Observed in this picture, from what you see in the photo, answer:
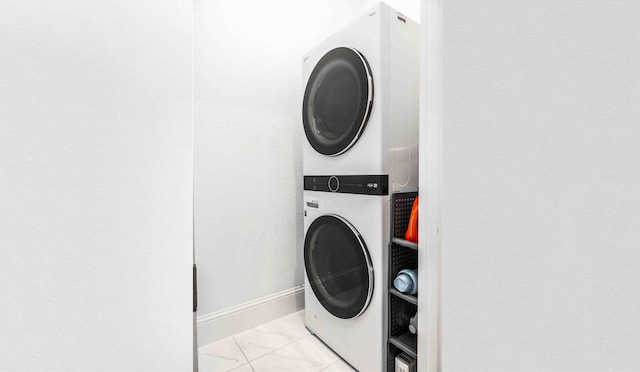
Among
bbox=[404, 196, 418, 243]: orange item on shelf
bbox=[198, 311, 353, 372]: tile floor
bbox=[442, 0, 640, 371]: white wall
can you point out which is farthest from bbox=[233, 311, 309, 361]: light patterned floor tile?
bbox=[442, 0, 640, 371]: white wall

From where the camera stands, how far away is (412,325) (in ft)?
3.08

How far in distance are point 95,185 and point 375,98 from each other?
2.93 feet

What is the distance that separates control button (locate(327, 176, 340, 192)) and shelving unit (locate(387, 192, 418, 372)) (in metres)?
0.24

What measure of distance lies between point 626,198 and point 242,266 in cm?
147

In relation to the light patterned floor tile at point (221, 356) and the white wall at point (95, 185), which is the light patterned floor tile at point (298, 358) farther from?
the white wall at point (95, 185)

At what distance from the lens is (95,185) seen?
166mm

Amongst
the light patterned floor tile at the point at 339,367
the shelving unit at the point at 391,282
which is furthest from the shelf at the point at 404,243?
the light patterned floor tile at the point at 339,367

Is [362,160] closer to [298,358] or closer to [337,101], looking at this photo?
[337,101]

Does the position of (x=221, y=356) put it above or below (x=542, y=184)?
below

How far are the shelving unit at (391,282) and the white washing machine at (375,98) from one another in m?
0.06

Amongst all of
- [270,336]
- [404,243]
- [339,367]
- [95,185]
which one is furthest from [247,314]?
[95,185]

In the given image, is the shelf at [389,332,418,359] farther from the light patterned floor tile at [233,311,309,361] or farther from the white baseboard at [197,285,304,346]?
the white baseboard at [197,285,304,346]

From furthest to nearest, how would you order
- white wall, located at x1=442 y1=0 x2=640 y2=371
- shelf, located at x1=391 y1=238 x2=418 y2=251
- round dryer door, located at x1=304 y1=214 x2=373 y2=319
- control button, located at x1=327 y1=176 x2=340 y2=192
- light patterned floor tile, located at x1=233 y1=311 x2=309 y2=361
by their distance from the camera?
light patterned floor tile, located at x1=233 y1=311 x2=309 y2=361 < control button, located at x1=327 y1=176 x2=340 y2=192 < round dryer door, located at x1=304 y1=214 x2=373 y2=319 < shelf, located at x1=391 y1=238 x2=418 y2=251 < white wall, located at x1=442 y1=0 x2=640 y2=371

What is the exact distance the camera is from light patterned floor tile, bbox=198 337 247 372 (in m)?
1.13
